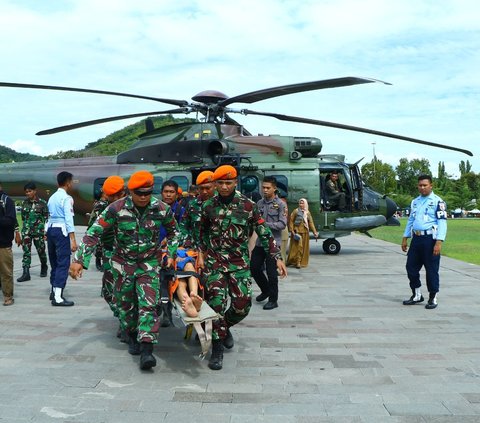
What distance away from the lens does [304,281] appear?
30.2 ft

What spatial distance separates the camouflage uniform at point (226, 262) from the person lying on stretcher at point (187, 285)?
16 centimetres

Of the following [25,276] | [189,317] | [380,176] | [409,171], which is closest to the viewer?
[189,317]

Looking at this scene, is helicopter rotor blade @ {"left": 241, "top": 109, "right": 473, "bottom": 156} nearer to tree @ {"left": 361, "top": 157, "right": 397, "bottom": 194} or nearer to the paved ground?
the paved ground

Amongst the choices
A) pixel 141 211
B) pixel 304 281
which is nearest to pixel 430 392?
pixel 141 211

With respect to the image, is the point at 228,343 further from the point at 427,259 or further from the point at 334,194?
the point at 334,194

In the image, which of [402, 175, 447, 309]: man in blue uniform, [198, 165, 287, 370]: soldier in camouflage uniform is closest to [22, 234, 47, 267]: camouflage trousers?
[198, 165, 287, 370]: soldier in camouflage uniform

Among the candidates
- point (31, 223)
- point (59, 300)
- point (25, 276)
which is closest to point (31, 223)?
point (31, 223)

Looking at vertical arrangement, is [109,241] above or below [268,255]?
above

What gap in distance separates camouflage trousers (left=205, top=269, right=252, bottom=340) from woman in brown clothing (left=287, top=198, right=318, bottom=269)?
19.2 feet

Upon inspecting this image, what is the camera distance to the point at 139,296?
4.49 metres

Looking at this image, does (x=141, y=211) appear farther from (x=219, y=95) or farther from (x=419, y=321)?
(x=219, y=95)

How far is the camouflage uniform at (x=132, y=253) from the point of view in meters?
4.49

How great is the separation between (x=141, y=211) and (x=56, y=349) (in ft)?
5.51

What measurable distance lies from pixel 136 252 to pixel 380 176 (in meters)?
63.3
